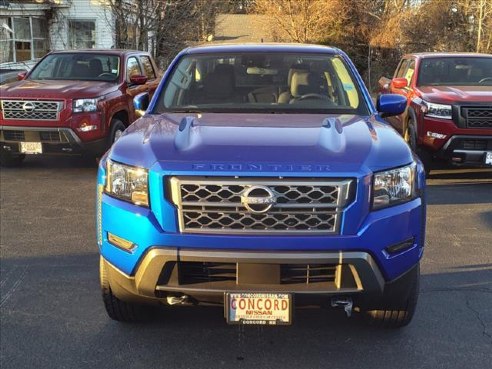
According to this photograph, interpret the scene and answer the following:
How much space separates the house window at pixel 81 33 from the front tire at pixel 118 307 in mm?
22320

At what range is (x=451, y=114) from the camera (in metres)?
7.98

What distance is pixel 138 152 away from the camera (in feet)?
10.9

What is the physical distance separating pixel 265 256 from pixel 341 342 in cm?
103

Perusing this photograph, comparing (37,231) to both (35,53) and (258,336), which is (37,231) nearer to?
Result: (258,336)

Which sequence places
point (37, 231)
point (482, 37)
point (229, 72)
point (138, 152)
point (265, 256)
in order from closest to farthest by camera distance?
point (265, 256), point (138, 152), point (229, 72), point (37, 231), point (482, 37)

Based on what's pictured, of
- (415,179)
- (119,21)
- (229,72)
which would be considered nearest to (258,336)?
(415,179)

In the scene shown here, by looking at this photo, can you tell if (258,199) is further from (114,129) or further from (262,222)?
(114,129)

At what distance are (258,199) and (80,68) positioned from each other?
24.9ft

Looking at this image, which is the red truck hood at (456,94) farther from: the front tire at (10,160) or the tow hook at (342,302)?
the front tire at (10,160)

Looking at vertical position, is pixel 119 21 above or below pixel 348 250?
above

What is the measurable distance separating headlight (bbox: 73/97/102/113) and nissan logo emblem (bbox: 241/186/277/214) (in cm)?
598

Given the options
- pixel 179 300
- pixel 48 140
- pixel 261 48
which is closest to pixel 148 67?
pixel 48 140

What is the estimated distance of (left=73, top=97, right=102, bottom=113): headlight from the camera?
841 cm

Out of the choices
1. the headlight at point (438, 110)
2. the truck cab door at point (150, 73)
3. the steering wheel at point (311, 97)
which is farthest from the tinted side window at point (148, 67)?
the steering wheel at point (311, 97)
